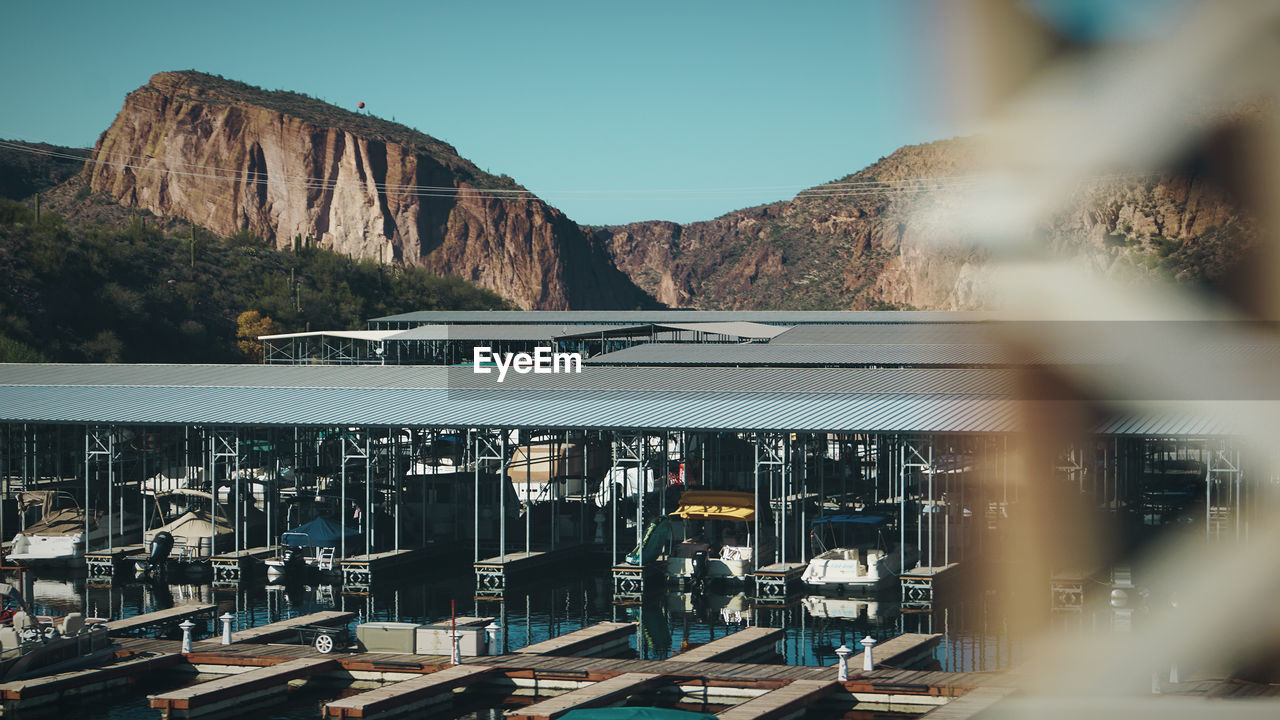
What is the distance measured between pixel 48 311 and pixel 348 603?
2928 inches

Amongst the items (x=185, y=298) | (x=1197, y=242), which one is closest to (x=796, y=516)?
(x=1197, y=242)

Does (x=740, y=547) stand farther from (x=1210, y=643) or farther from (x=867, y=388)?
(x=1210, y=643)

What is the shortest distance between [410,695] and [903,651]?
9.58 metres

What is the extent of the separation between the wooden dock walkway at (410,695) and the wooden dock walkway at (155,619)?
29.1 feet

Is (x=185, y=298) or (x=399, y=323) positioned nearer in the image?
(x=399, y=323)

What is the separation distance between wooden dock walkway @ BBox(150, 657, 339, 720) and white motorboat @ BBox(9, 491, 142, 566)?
1914cm

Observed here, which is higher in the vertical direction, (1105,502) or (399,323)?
(399,323)

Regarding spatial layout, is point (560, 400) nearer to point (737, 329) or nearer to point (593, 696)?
point (593, 696)

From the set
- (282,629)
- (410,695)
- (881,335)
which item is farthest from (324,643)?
(881,335)

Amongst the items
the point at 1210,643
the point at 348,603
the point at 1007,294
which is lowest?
the point at 348,603

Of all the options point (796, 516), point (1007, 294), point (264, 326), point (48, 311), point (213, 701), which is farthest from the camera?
point (264, 326)

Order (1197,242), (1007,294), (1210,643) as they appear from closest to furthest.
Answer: (1210,643) < (1007,294) < (1197,242)

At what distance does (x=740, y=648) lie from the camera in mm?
28359

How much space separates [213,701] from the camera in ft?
78.3
